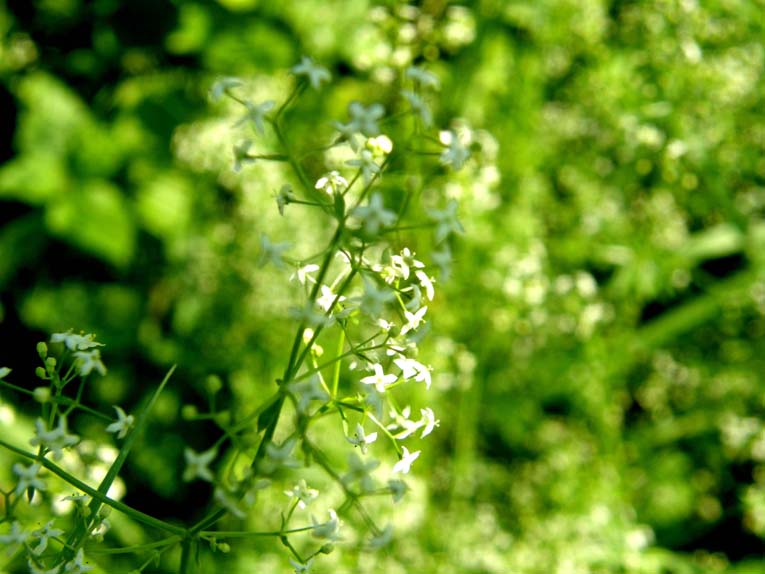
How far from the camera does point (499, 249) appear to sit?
3975 mm

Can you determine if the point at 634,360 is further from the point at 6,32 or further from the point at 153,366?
the point at 6,32

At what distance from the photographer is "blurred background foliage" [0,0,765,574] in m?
3.77

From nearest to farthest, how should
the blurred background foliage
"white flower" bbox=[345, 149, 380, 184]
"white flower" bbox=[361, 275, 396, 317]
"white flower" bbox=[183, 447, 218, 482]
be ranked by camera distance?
Answer: "white flower" bbox=[183, 447, 218, 482]
"white flower" bbox=[361, 275, 396, 317]
"white flower" bbox=[345, 149, 380, 184]
the blurred background foliage

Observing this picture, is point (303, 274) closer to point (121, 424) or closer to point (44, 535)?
point (121, 424)

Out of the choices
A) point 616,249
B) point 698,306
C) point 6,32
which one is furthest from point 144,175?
point 698,306

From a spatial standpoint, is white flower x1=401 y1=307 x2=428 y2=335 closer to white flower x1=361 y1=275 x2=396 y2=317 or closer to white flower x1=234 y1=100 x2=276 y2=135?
white flower x1=361 y1=275 x2=396 y2=317

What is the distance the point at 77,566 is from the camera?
4.76ft

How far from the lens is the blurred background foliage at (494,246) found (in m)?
3.77

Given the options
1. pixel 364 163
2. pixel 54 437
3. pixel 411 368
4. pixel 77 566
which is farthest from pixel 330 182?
pixel 77 566

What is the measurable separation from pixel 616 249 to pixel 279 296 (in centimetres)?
149

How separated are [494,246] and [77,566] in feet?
9.05

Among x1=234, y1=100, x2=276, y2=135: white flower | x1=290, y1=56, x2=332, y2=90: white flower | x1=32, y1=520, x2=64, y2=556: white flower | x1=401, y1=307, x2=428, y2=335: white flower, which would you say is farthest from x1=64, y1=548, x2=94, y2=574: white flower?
x1=290, y1=56, x2=332, y2=90: white flower

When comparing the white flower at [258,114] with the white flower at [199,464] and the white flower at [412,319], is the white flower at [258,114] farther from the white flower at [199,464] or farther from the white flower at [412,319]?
the white flower at [199,464]

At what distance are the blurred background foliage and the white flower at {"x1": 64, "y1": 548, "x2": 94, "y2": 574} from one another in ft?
6.35
